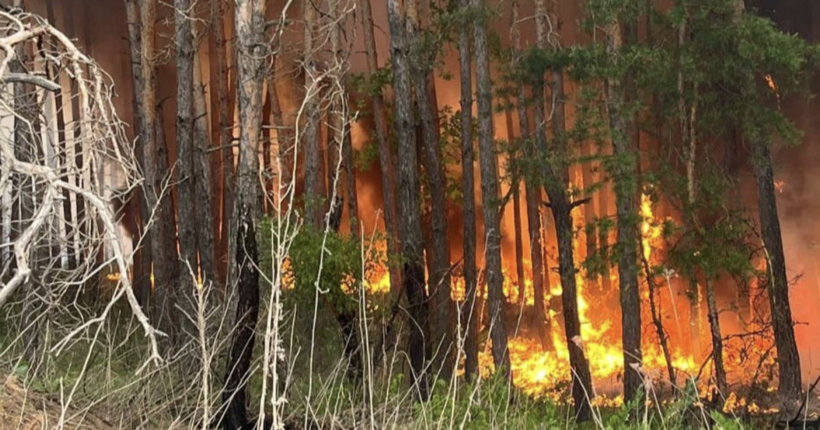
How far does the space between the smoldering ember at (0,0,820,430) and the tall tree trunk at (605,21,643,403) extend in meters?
0.05

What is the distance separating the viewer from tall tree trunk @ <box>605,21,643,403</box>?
1273 cm

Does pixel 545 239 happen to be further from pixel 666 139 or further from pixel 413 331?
pixel 413 331

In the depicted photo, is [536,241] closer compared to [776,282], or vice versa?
[776,282]

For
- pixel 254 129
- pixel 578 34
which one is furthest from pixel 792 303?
pixel 254 129

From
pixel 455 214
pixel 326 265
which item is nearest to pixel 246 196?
pixel 326 265

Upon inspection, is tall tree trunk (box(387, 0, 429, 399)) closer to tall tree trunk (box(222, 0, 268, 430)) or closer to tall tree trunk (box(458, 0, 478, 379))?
tall tree trunk (box(458, 0, 478, 379))

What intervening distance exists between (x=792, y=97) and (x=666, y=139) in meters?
3.76

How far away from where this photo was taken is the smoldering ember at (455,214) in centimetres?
712

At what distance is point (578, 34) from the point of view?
18.4m

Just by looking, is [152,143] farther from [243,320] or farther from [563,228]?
[243,320]

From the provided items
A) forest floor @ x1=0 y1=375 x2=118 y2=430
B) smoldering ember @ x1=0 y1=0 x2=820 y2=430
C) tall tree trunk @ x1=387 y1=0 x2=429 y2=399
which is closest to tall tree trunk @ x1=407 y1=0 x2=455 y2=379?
smoldering ember @ x1=0 y1=0 x2=820 y2=430

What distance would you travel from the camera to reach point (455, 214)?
20938 mm

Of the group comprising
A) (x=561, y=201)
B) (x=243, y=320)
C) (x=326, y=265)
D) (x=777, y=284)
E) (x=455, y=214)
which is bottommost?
(x=777, y=284)

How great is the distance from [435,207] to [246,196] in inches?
321
